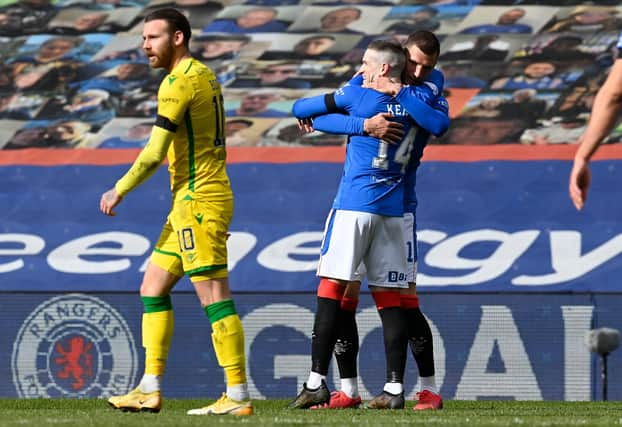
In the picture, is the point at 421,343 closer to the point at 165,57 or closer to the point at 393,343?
the point at 393,343

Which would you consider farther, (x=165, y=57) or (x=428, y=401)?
(x=428, y=401)

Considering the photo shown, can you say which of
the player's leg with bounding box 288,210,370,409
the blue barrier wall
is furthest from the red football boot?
the blue barrier wall

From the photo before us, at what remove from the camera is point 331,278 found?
19.7 feet

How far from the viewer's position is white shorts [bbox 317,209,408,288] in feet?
19.4

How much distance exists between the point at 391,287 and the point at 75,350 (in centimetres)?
365

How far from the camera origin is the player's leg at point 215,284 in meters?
5.42

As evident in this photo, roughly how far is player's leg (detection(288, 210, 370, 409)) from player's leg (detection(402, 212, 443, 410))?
0.42 metres

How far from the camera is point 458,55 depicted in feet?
43.0

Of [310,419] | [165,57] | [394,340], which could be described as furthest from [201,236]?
[394,340]

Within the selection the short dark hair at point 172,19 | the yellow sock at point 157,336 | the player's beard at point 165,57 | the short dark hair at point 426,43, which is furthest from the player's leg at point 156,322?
the short dark hair at point 426,43

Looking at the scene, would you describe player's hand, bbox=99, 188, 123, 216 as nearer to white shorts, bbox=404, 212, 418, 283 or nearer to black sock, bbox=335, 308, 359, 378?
black sock, bbox=335, 308, 359, 378

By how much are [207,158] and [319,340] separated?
1.08 m

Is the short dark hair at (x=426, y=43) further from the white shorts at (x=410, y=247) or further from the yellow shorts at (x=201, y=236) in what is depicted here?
the yellow shorts at (x=201, y=236)

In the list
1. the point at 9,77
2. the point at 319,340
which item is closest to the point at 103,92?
the point at 9,77
